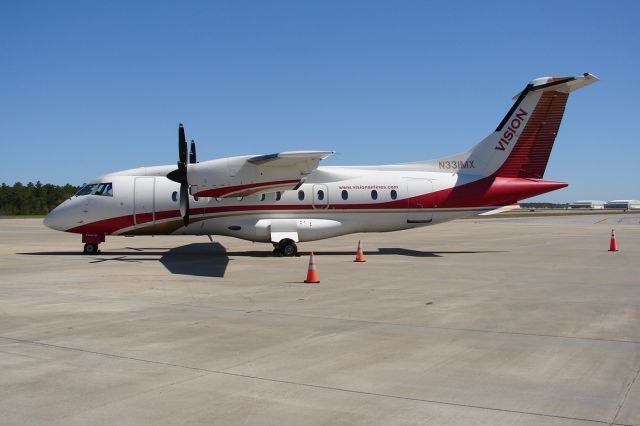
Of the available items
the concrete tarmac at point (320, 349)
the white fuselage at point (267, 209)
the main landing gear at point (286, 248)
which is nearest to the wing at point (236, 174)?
the white fuselage at point (267, 209)

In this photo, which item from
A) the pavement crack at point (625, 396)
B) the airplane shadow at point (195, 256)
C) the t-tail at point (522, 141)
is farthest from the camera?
the t-tail at point (522, 141)

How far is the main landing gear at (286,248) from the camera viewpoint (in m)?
22.3

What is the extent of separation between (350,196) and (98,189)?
411 inches

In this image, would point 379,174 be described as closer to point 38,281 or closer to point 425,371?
point 38,281

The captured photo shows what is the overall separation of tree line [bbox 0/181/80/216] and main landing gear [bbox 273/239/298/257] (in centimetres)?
9764

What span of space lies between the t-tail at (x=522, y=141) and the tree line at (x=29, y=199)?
3965 inches

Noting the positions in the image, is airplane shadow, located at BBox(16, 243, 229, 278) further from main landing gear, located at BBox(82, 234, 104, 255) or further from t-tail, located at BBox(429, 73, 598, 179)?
t-tail, located at BBox(429, 73, 598, 179)

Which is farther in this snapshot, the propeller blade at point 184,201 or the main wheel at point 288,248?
the main wheel at point 288,248

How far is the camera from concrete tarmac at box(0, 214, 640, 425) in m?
5.40

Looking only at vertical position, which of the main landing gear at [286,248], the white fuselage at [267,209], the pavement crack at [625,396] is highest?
the white fuselage at [267,209]

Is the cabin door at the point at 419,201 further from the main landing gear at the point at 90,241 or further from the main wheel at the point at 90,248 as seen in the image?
the main wheel at the point at 90,248

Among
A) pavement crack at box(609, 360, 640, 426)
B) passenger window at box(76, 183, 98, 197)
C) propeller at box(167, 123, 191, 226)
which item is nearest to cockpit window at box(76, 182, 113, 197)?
passenger window at box(76, 183, 98, 197)

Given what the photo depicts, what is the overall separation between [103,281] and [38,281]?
67.3 inches

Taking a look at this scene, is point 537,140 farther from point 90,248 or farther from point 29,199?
point 29,199
